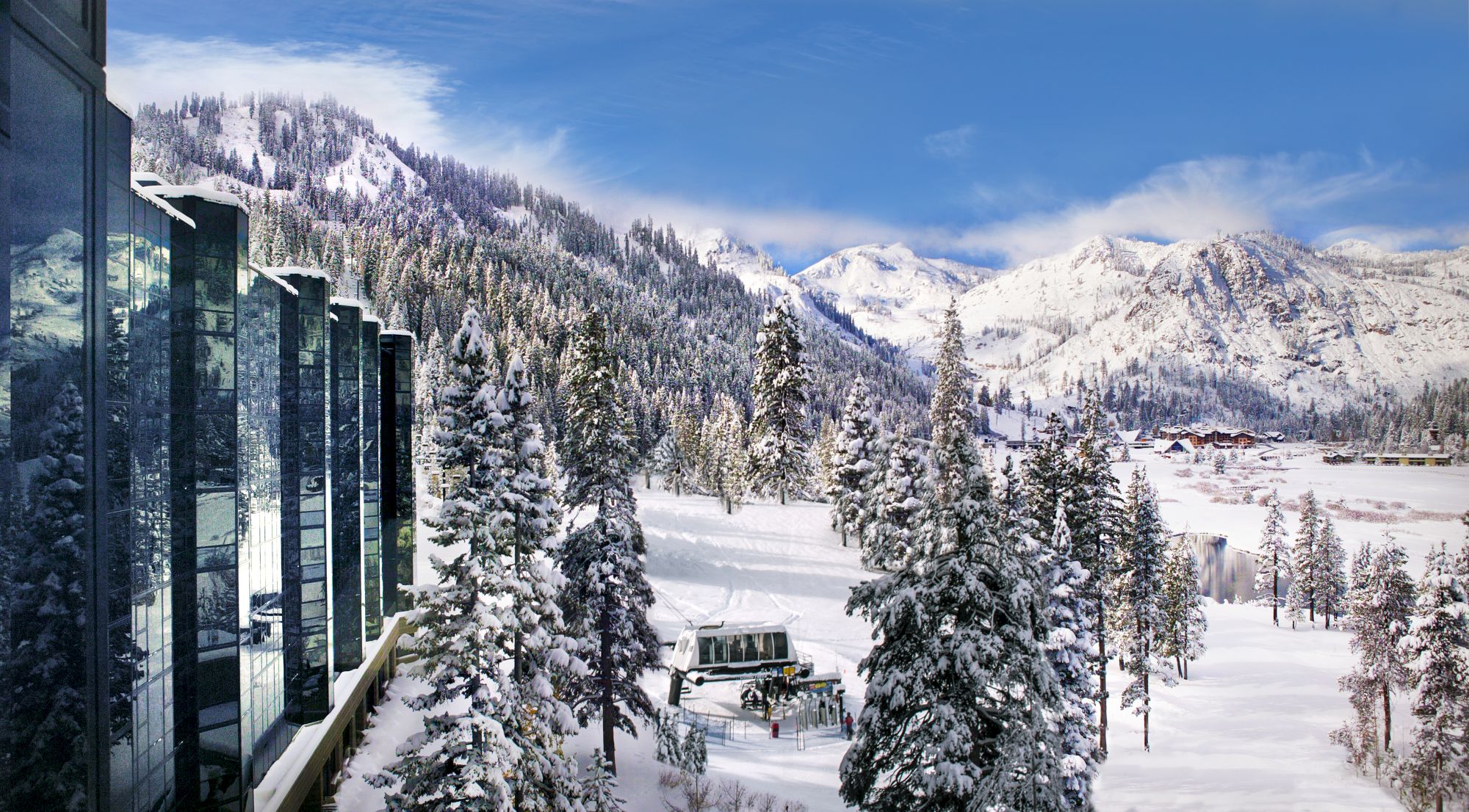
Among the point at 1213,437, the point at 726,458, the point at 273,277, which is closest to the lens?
the point at 273,277

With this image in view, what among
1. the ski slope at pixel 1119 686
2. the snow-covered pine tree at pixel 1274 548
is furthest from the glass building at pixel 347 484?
the snow-covered pine tree at pixel 1274 548

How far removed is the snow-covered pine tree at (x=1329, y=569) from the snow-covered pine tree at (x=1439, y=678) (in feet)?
116

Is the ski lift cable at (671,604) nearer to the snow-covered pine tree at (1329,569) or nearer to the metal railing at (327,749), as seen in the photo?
the metal railing at (327,749)

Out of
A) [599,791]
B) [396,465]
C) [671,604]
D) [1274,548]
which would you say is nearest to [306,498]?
[396,465]

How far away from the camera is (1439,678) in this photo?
24250 millimetres

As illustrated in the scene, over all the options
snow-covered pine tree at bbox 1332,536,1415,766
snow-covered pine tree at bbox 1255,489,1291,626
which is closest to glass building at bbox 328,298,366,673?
snow-covered pine tree at bbox 1332,536,1415,766

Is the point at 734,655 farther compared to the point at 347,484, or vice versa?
the point at 734,655

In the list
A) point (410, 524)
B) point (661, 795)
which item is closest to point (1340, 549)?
point (661, 795)

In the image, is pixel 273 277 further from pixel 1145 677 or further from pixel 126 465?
pixel 1145 677

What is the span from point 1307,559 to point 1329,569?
5.93 feet

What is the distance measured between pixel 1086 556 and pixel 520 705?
20296 millimetres

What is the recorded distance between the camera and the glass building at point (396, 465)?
2655cm

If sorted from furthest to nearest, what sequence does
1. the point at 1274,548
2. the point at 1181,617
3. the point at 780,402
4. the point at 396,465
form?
the point at 1274,548
the point at 780,402
the point at 1181,617
the point at 396,465

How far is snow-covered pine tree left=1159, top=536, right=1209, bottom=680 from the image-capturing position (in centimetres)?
4381
